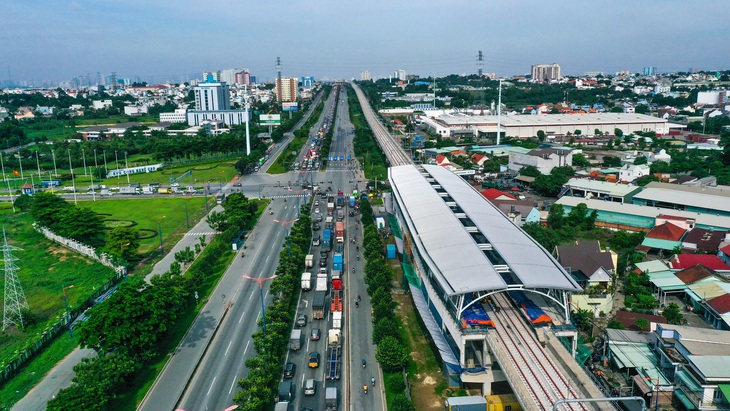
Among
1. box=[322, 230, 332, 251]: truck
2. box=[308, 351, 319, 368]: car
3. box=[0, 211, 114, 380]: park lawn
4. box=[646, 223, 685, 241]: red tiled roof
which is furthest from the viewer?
box=[322, 230, 332, 251]: truck

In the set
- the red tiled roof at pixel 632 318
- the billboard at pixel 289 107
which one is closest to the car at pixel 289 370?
the red tiled roof at pixel 632 318

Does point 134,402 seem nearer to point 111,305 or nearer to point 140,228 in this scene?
point 111,305

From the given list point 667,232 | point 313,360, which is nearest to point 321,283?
point 313,360

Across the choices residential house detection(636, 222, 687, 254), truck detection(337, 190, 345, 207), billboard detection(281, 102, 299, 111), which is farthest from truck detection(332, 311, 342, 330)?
billboard detection(281, 102, 299, 111)

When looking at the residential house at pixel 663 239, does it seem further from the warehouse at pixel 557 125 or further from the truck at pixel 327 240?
the warehouse at pixel 557 125

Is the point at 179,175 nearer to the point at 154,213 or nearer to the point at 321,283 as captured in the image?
the point at 154,213

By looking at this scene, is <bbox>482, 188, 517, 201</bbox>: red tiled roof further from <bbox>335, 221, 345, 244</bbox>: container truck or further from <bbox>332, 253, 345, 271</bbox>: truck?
<bbox>332, 253, 345, 271</bbox>: truck
